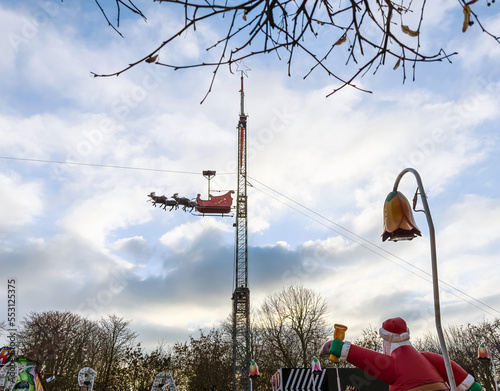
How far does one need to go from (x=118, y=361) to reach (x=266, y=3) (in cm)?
3518

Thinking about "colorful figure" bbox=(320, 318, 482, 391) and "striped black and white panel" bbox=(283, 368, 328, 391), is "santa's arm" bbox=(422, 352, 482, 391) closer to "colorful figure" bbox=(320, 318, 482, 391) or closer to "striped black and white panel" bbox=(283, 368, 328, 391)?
"colorful figure" bbox=(320, 318, 482, 391)

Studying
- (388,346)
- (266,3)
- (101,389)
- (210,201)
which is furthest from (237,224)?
(266,3)

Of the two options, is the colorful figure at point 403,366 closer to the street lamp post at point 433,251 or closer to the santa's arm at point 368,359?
the santa's arm at point 368,359

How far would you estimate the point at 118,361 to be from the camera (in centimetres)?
3322

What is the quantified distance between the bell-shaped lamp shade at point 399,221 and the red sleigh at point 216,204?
1170 inches

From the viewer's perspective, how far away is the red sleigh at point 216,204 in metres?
33.3

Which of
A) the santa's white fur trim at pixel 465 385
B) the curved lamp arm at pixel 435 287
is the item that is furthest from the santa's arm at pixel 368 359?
the curved lamp arm at pixel 435 287

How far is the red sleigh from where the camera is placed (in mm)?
33312

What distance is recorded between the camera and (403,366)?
5188 mm

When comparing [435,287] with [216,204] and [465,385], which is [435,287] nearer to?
[465,385]

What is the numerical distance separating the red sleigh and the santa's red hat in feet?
91.1

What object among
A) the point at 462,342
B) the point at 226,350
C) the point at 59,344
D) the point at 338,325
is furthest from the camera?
the point at 462,342

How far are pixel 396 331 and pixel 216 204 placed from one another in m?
28.2

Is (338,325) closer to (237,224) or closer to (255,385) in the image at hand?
(255,385)
